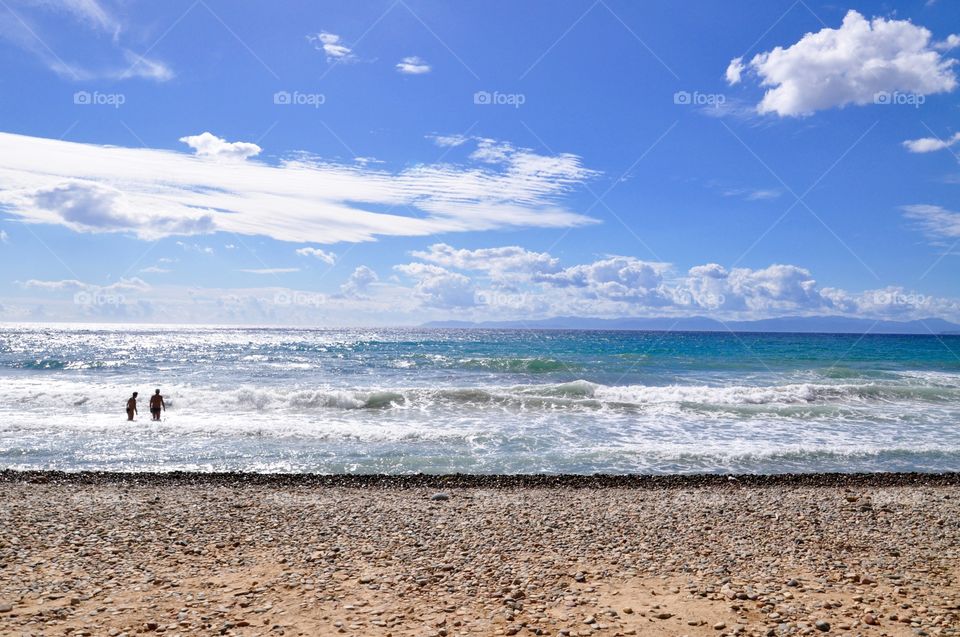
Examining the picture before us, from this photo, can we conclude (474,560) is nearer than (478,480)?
Yes

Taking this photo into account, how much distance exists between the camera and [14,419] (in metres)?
19.7

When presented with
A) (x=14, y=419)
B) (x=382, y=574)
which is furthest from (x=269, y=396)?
(x=382, y=574)

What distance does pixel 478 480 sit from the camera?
1273 cm

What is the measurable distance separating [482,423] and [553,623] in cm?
1495

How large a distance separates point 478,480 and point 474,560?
5176 millimetres

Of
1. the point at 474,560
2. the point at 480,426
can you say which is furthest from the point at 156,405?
the point at 474,560

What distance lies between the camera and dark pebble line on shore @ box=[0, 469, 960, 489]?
1220 centimetres

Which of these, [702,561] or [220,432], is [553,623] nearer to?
[702,561]

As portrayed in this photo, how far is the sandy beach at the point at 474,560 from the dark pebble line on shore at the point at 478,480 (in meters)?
0.32

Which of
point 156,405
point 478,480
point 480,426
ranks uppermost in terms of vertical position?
point 156,405

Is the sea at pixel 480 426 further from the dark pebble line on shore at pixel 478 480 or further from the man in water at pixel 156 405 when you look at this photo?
the dark pebble line on shore at pixel 478 480

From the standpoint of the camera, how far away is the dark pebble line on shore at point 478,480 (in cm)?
1220

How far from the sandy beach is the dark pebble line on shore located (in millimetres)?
319

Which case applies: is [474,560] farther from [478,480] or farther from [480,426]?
[480,426]
